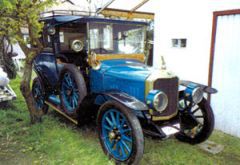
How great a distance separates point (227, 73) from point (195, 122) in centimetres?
125

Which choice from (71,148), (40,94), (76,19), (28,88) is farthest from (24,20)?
(71,148)

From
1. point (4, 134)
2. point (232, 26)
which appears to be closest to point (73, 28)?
point (4, 134)

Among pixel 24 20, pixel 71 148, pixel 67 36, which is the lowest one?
pixel 71 148

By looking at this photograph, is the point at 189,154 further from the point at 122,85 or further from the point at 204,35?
the point at 204,35

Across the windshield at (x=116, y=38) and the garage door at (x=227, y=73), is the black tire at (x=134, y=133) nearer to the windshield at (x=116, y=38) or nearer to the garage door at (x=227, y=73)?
the windshield at (x=116, y=38)

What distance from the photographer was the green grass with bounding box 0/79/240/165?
2.92 meters

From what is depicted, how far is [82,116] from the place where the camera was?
3266 millimetres

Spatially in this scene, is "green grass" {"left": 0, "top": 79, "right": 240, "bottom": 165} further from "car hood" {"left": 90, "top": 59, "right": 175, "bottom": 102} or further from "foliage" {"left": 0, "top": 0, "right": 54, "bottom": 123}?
"foliage" {"left": 0, "top": 0, "right": 54, "bottom": 123}

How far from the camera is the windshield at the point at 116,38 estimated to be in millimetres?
3475

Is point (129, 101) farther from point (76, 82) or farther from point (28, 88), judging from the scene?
point (28, 88)

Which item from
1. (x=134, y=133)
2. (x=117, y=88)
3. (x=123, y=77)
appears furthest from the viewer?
(x=117, y=88)

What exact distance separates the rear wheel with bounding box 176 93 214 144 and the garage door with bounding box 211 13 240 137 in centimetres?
83

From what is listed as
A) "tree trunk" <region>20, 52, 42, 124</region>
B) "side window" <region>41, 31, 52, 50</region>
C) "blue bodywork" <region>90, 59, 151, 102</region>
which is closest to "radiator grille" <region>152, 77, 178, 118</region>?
"blue bodywork" <region>90, 59, 151, 102</region>

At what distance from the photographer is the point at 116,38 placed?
370 cm
